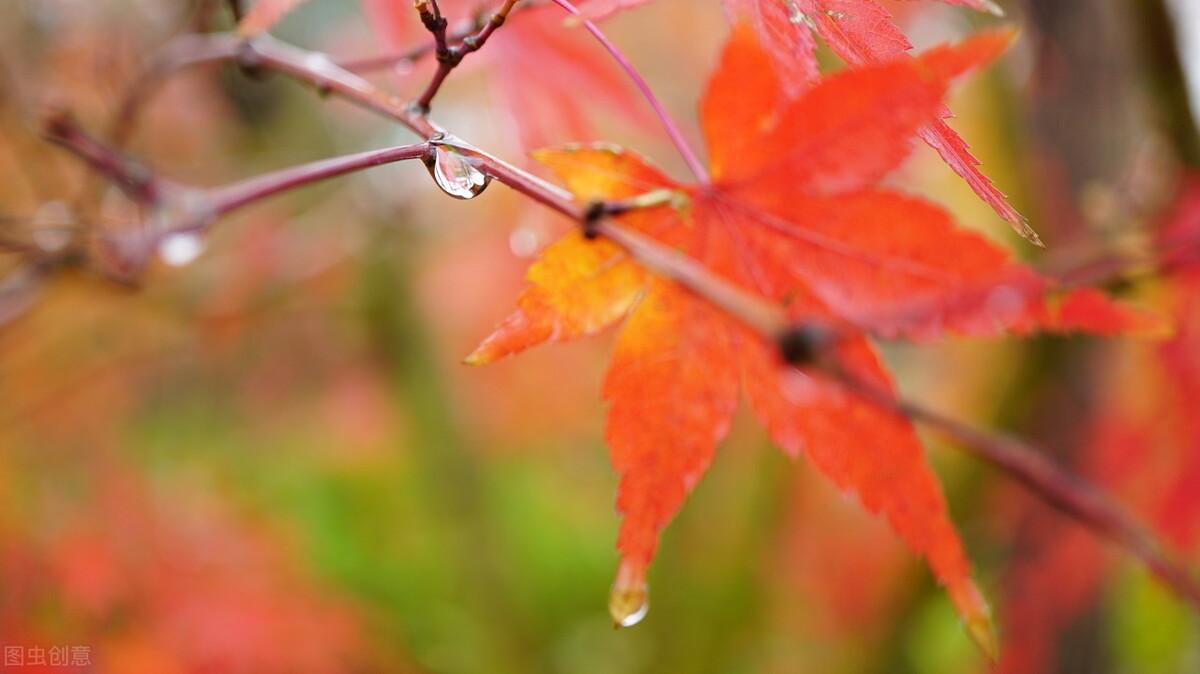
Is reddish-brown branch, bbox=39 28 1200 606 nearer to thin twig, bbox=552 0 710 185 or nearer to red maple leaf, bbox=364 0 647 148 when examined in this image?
thin twig, bbox=552 0 710 185

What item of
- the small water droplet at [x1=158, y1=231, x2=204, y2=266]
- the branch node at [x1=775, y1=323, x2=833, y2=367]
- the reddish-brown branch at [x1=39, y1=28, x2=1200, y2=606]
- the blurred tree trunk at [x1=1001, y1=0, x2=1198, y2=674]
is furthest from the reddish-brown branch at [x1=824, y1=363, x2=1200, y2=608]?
the blurred tree trunk at [x1=1001, y1=0, x2=1198, y2=674]

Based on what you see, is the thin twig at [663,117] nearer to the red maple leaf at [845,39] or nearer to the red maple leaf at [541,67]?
the red maple leaf at [845,39]

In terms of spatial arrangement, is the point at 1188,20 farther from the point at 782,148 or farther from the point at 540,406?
the point at 540,406

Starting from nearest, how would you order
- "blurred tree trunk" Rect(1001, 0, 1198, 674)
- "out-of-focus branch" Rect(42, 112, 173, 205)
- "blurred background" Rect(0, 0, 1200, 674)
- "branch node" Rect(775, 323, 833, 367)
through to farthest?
1. "branch node" Rect(775, 323, 833, 367)
2. "out-of-focus branch" Rect(42, 112, 173, 205)
3. "blurred background" Rect(0, 0, 1200, 674)
4. "blurred tree trunk" Rect(1001, 0, 1198, 674)

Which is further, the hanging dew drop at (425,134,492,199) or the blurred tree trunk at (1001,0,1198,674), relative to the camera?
the blurred tree trunk at (1001,0,1198,674)

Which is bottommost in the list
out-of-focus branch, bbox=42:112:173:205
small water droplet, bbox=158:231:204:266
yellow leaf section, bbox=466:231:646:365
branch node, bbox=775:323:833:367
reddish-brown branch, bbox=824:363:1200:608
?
reddish-brown branch, bbox=824:363:1200:608
